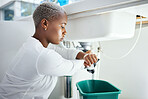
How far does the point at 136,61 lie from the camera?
0.95 meters

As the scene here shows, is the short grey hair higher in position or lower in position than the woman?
higher

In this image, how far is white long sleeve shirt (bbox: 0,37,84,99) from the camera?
1.91 feet

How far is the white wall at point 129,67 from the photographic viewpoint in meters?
0.92

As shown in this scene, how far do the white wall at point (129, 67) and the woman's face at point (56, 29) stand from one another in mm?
546

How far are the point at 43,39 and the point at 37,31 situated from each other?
0.05m

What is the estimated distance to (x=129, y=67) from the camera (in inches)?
39.3

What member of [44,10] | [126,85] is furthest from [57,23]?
[126,85]

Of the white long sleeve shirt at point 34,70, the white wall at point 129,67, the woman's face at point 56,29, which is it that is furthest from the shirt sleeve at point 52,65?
the white wall at point 129,67

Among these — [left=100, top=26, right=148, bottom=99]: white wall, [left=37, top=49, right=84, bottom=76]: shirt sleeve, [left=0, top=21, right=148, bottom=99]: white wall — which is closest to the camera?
[left=37, top=49, right=84, bottom=76]: shirt sleeve

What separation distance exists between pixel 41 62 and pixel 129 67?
681mm

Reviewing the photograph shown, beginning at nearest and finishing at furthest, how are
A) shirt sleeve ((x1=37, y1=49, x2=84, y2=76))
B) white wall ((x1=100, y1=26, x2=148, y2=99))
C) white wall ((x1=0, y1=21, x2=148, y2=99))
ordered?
shirt sleeve ((x1=37, y1=49, x2=84, y2=76)), white wall ((x1=0, y1=21, x2=148, y2=99)), white wall ((x1=100, y1=26, x2=148, y2=99))

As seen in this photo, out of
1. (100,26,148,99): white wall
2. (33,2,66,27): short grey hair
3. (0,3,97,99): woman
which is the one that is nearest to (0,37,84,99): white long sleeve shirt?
(0,3,97,99): woman

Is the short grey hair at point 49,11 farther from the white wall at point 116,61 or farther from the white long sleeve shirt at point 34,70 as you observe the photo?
the white wall at point 116,61

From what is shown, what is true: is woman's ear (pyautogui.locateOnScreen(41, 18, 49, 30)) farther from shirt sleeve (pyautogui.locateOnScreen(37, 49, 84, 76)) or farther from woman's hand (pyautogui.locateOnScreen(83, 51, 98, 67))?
woman's hand (pyautogui.locateOnScreen(83, 51, 98, 67))
